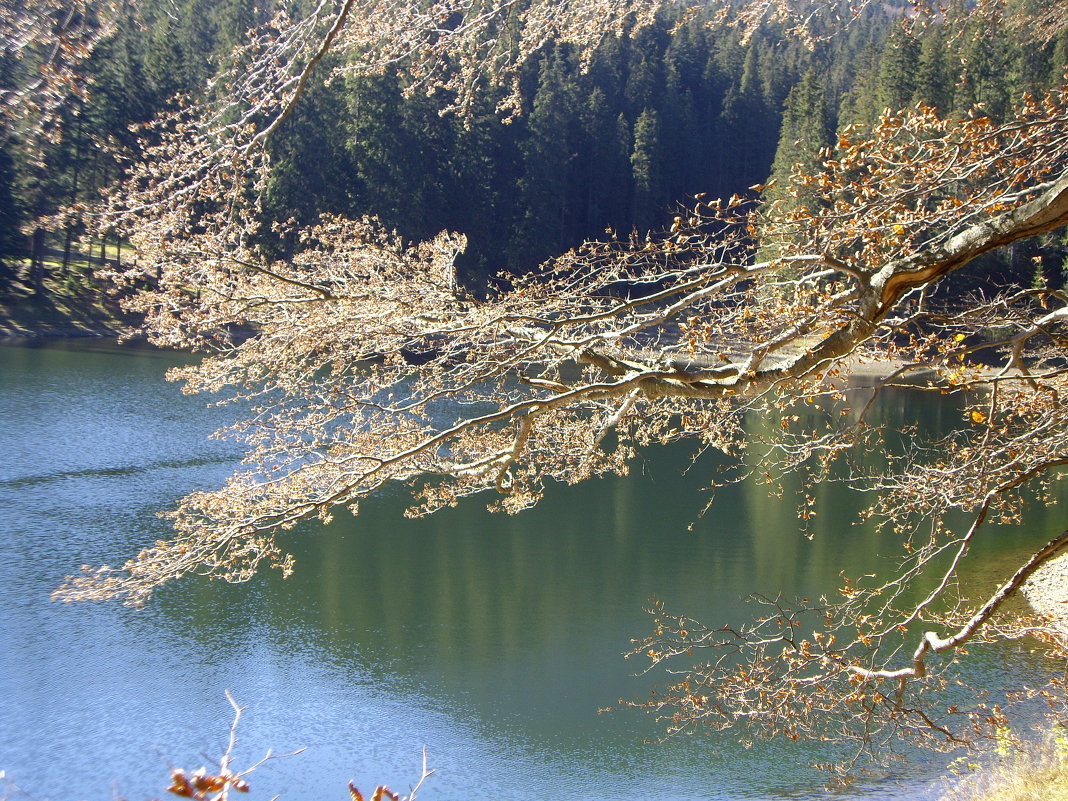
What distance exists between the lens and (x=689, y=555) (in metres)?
12.1

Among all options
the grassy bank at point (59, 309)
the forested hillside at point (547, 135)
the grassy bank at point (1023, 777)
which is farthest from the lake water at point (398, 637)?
the grassy bank at point (59, 309)

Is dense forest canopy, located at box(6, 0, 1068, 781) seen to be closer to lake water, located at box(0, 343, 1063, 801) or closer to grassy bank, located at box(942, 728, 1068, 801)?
grassy bank, located at box(942, 728, 1068, 801)

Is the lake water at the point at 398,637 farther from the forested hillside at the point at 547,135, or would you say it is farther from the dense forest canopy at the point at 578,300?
the forested hillside at the point at 547,135

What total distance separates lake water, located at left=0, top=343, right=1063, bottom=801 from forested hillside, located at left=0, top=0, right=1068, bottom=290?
4.41m

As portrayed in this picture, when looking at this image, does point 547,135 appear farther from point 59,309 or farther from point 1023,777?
point 1023,777

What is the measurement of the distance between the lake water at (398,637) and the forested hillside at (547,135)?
4.41 meters

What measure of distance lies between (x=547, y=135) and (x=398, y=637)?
86.8ft

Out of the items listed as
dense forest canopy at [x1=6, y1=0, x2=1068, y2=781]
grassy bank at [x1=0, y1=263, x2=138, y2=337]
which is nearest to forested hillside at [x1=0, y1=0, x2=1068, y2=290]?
grassy bank at [x1=0, y1=263, x2=138, y2=337]

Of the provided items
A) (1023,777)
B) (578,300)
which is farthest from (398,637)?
(578,300)

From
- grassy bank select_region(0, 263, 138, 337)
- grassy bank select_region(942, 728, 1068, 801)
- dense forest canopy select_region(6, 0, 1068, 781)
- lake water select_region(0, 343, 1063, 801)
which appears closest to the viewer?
dense forest canopy select_region(6, 0, 1068, 781)

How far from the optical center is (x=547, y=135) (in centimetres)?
3322

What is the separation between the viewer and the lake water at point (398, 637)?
7.44 meters

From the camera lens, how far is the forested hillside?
20094mm

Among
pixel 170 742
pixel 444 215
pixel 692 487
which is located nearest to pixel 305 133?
pixel 444 215
